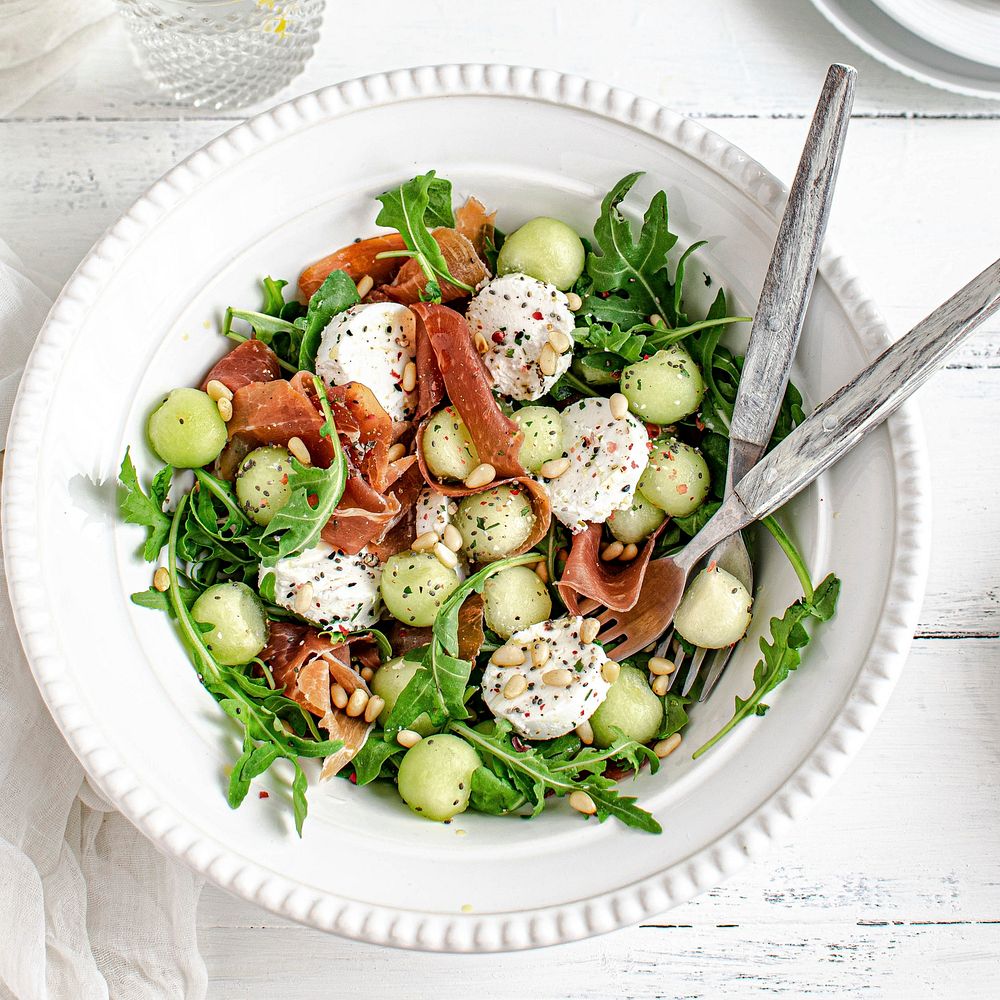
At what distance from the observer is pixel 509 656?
4.85 feet

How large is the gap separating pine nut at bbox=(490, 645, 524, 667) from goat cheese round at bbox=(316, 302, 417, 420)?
1.33ft

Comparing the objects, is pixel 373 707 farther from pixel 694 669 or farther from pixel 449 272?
pixel 449 272

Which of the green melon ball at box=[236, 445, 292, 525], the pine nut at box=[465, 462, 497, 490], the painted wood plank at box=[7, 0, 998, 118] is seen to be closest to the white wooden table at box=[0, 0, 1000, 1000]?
the painted wood plank at box=[7, 0, 998, 118]

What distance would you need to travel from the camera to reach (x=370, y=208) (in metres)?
1.54

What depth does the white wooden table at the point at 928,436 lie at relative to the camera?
69.4 inches

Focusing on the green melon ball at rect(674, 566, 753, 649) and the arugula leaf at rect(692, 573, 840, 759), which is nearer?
the arugula leaf at rect(692, 573, 840, 759)

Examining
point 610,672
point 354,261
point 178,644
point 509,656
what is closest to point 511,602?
point 509,656

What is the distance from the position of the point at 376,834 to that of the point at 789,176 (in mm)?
1422

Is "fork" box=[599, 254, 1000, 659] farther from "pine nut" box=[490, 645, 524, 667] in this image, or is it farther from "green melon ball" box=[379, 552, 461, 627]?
"green melon ball" box=[379, 552, 461, 627]

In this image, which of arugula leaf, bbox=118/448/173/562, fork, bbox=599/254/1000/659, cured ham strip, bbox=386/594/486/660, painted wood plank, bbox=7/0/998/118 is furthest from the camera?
painted wood plank, bbox=7/0/998/118

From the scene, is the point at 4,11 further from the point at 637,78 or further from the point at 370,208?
the point at 637,78

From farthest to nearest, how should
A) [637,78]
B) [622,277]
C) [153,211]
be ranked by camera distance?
[637,78], [622,277], [153,211]

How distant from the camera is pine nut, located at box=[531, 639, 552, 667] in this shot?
57.7 inches

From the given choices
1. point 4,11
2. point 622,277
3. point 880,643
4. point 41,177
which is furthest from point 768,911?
point 4,11
